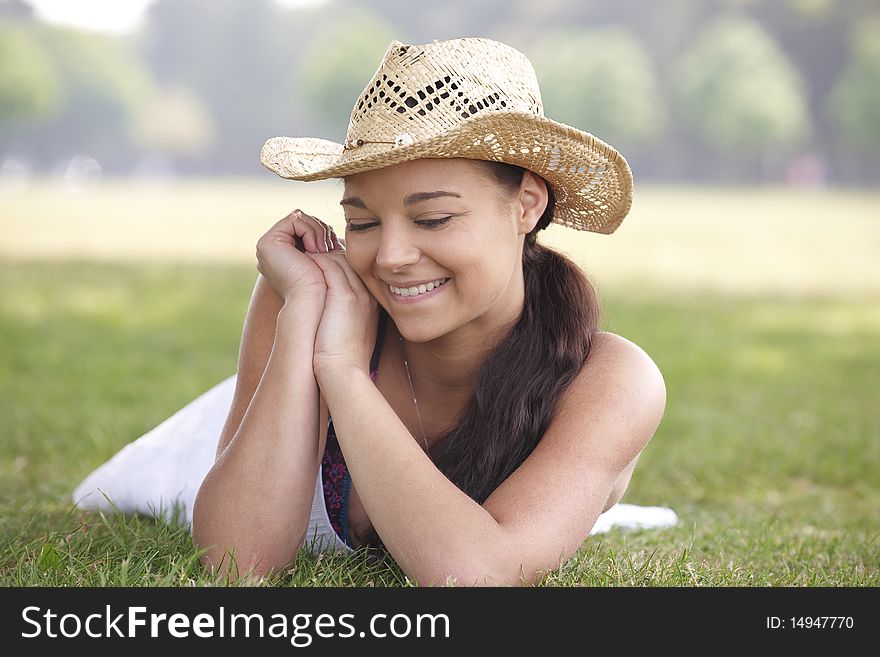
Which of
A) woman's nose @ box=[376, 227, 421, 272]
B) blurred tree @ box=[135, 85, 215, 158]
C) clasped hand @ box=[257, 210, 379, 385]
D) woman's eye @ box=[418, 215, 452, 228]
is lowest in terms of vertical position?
blurred tree @ box=[135, 85, 215, 158]

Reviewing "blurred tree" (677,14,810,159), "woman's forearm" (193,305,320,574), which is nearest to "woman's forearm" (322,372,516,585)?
"woman's forearm" (193,305,320,574)

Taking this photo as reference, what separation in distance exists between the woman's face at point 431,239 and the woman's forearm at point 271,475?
0.95 ft

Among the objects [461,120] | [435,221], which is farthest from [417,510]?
[461,120]

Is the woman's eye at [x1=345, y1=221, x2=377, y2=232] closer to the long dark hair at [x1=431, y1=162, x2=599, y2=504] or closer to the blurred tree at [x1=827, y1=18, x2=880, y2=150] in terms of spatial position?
the long dark hair at [x1=431, y1=162, x2=599, y2=504]

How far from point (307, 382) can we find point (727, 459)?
12.1 ft

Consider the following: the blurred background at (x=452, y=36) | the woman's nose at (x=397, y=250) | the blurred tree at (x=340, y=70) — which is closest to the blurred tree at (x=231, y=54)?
the blurred background at (x=452, y=36)

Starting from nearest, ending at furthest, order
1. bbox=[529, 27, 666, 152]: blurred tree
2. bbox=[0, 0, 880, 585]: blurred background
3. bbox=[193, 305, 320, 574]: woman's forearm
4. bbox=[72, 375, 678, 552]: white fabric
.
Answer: bbox=[193, 305, 320, 574]: woman's forearm < bbox=[72, 375, 678, 552]: white fabric < bbox=[0, 0, 880, 585]: blurred background < bbox=[529, 27, 666, 152]: blurred tree

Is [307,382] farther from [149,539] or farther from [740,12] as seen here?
[740,12]

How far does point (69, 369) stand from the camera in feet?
25.2

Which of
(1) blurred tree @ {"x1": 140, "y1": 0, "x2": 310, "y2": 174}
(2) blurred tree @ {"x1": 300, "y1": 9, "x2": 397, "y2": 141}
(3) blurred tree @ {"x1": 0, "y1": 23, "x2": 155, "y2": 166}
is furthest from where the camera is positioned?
(1) blurred tree @ {"x1": 140, "y1": 0, "x2": 310, "y2": 174}

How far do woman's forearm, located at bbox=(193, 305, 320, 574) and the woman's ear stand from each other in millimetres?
718

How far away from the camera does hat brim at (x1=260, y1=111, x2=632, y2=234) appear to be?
2.67 meters

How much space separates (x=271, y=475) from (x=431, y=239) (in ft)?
2.48

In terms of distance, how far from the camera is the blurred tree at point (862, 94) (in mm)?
59594
